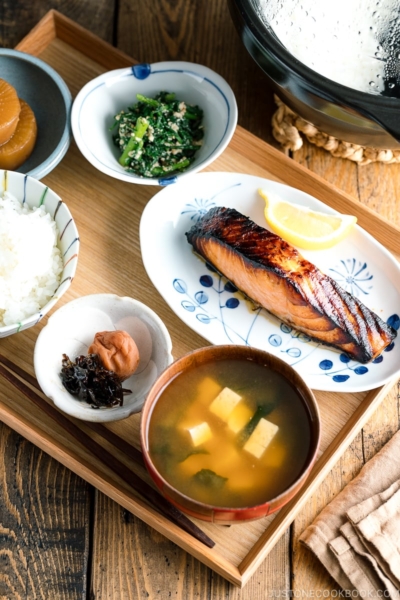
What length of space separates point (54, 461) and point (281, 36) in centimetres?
158

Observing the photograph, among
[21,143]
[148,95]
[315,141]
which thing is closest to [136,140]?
[148,95]

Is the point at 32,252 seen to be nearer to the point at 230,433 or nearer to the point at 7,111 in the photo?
the point at 7,111

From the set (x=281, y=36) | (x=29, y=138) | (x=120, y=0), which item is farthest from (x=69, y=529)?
(x=120, y=0)

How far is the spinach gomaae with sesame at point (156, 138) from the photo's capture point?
8.23 ft

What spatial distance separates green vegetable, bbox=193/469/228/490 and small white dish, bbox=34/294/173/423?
0.30 metres

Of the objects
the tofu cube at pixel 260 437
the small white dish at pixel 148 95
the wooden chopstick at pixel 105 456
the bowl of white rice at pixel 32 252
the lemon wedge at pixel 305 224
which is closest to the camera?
the tofu cube at pixel 260 437

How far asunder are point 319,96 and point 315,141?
70cm

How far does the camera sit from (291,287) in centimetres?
218

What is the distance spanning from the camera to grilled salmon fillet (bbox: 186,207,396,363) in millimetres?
2186

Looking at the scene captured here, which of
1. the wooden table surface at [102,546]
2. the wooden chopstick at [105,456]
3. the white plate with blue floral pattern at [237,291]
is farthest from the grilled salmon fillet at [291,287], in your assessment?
the wooden chopstick at [105,456]

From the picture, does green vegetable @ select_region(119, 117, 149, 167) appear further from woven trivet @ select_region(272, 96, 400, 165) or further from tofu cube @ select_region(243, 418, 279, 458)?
tofu cube @ select_region(243, 418, 279, 458)

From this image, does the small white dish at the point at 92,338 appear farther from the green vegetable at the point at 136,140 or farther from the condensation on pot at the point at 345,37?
the condensation on pot at the point at 345,37

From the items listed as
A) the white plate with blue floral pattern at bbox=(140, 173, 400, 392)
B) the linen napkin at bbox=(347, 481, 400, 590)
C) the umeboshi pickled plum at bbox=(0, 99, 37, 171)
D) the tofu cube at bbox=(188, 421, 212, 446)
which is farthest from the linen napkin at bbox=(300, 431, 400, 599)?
the umeboshi pickled plum at bbox=(0, 99, 37, 171)

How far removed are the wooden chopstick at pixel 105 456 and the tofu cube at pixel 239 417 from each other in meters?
0.32
